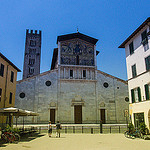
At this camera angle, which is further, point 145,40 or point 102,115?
point 102,115

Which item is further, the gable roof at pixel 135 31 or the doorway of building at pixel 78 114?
the doorway of building at pixel 78 114

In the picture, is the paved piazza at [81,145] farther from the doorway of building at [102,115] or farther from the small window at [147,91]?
the doorway of building at [102,115]

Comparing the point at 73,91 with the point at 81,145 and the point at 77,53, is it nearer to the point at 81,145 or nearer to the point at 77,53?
the point at 77,53

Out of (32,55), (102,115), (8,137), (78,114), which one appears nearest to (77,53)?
(78,114)

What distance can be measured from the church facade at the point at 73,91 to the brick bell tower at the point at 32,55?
89.6 feet

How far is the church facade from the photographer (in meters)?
33.7

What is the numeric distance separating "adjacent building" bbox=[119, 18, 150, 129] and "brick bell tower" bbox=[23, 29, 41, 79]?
152 feet

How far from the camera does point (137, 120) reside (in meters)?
18.4

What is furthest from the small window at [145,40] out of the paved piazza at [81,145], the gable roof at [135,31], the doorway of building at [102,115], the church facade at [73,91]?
the doorway of building at [102,115]

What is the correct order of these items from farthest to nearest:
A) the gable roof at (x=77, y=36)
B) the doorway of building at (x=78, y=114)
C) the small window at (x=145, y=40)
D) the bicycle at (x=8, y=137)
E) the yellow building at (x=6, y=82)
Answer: the gable roof at (x=77, y=36) < the doorway of building at (x=78, y=114) < the yellow building at (x=6, y=82) < the small window at (x=145, y=40) < the bicycle at (x=8, y=137)

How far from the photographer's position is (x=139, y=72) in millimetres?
18297

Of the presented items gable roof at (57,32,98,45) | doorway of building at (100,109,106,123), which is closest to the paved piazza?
doorway of building at (100,109,106,123)

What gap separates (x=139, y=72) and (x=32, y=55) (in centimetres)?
5126

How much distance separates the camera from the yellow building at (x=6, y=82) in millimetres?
20781
